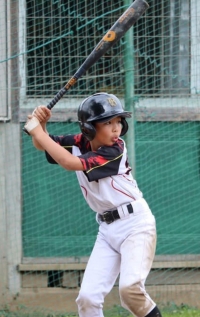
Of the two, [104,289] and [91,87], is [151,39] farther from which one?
[104,289]

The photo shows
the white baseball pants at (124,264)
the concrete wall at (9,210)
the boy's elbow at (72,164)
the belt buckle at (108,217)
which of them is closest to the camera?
the boy's elbow at (72,164)

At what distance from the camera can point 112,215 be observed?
6.06 m

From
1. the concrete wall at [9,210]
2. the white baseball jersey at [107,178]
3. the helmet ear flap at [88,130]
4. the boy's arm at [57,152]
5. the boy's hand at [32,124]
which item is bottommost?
the concrete wall at [9,210]

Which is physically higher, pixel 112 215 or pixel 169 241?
pixel 112 215

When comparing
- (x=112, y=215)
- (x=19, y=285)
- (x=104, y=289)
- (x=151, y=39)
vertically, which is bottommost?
(x=19, y=285)

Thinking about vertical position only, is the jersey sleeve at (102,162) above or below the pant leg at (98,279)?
above

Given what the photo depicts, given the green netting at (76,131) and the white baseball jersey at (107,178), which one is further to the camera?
the green netting at (76,131)

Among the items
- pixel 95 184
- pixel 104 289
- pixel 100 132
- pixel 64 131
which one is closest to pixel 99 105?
pixel 100 132

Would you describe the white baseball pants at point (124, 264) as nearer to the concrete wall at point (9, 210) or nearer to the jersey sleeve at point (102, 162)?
the jersey sleeve at point (102, 162)

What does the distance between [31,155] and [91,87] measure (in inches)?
37.4

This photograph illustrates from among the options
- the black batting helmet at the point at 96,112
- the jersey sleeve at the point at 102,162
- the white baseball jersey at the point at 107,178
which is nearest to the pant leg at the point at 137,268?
the white baseball jersey at the point at 107,178

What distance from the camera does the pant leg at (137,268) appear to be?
589 centimetres

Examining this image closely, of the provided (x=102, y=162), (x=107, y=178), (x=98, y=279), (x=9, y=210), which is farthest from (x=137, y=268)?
(x=9, y=210)

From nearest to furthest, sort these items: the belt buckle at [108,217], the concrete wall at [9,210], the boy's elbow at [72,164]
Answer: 1. the boy's elbow at [72,164]
2. the belt buckle at [108,217]
3. the concrete wall at [9,210]
